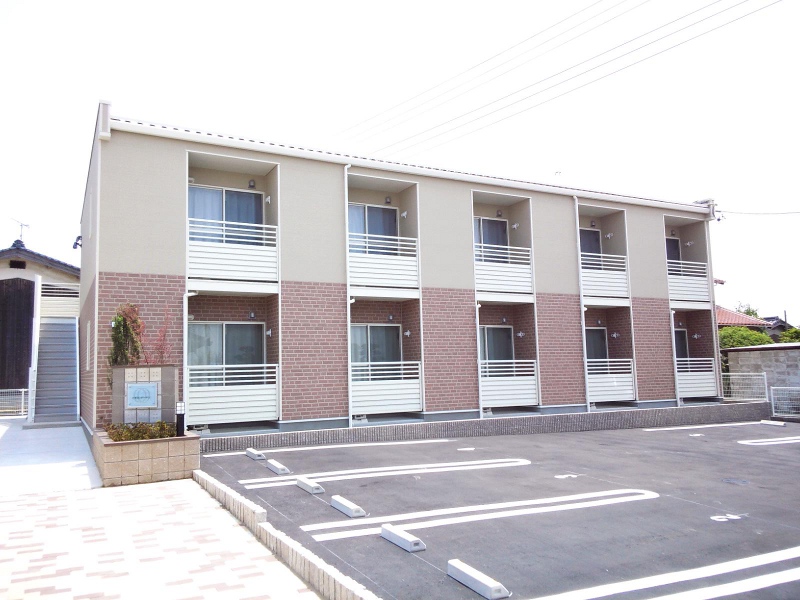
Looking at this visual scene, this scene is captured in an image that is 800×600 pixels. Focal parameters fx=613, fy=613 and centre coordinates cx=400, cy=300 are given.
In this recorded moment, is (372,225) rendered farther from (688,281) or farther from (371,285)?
(688,281)

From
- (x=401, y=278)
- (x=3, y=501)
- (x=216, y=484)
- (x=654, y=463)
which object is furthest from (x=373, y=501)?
(x=401, y=278)

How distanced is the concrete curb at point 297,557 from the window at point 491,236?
10.4m

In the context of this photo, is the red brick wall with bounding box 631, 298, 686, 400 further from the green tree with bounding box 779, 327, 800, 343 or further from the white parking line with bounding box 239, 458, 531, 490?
the green tree with bounding box 779, 327, 800, 343

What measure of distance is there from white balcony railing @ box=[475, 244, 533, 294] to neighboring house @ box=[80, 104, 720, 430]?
5 centimetres

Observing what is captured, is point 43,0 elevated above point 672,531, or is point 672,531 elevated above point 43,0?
point 43,0

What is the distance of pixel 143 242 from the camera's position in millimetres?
11500

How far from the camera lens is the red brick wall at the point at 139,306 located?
10.9m

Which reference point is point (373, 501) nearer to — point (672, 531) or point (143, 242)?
point (672, 531)

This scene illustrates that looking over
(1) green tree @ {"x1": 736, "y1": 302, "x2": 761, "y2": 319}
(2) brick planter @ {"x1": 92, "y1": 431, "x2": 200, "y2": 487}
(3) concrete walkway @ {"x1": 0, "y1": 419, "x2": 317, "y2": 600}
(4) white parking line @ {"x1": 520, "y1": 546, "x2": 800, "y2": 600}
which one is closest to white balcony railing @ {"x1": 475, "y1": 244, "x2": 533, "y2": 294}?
(2) brick planter @ {"x1": 92, "y1": 431, "x2": 200, "y2": 487}

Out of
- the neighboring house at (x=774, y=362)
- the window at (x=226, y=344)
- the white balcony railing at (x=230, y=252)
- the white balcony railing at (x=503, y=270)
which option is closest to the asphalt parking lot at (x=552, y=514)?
the window at (x=226, y=344)

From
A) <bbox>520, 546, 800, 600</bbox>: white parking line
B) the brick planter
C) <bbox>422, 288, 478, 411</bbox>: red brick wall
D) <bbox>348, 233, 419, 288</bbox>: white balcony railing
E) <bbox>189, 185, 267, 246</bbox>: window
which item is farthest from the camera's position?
<bbox>422, 288, 478, 411</bbox>: red brick wall

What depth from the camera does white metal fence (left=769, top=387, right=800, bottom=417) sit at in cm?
1731

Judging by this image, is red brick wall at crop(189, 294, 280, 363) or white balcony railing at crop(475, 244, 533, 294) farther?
white balcony railing at crop(475, 244, 533, 294)

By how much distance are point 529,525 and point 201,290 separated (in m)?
8.10
